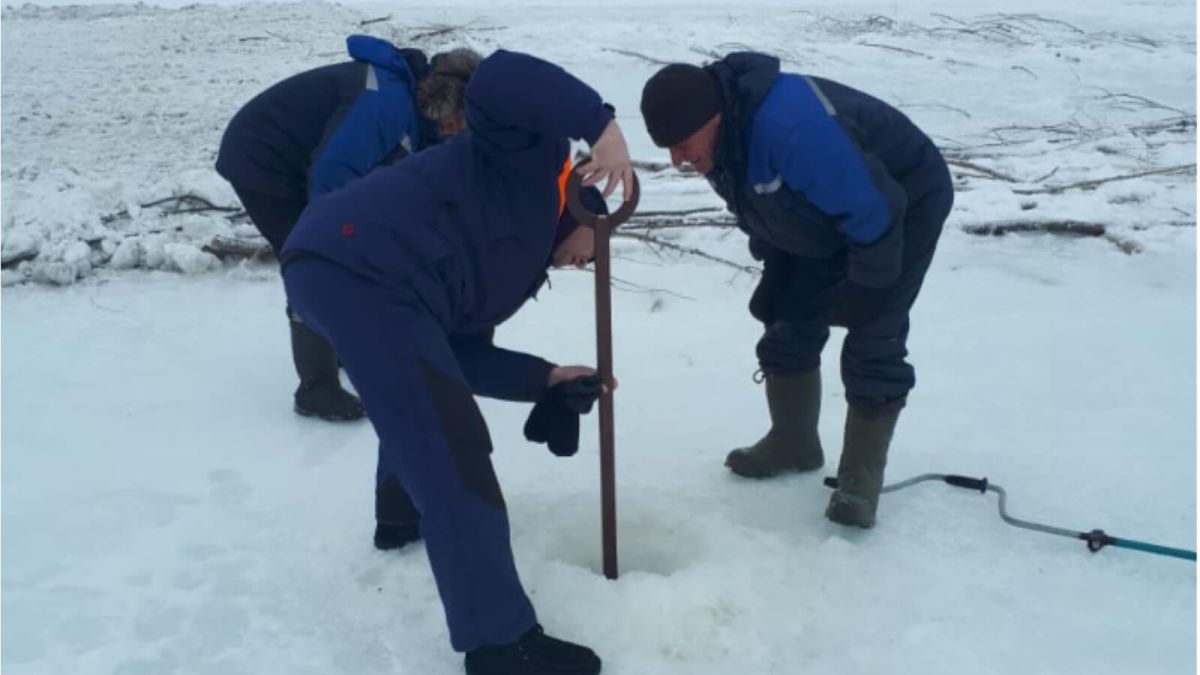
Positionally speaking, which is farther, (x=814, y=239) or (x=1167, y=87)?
(x=1167, y=87)

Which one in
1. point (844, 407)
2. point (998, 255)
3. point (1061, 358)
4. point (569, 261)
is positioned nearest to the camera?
point (569, 261)

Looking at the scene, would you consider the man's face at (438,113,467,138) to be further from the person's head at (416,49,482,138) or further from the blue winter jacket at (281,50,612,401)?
the blue winter jacket at (281,50,612,401)

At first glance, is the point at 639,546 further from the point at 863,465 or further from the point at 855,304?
the point at 855,304

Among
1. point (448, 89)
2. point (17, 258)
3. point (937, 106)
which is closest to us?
point (448, 89)

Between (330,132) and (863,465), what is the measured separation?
1902 mm

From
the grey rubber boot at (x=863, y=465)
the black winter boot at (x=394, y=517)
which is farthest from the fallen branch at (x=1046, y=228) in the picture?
the black winter boot at (x=394, y=517)

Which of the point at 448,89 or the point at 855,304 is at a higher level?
the point at 448,89

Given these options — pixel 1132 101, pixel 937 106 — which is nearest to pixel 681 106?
pixel 937 106

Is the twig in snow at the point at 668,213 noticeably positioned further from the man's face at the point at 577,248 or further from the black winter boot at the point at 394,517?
the man's face at the point at 577,248

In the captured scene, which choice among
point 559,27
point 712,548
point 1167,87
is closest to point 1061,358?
point 712,548

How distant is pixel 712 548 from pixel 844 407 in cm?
124

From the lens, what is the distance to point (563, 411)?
278cm

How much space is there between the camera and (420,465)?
2.44m

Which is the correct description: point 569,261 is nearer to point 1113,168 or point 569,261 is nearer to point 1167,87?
point 1113,168
